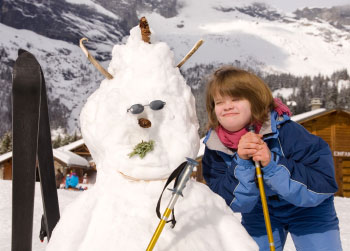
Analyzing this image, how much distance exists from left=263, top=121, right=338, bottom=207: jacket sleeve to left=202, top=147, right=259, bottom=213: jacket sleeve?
9 centimetres

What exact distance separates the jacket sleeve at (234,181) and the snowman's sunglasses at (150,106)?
1.68 ft

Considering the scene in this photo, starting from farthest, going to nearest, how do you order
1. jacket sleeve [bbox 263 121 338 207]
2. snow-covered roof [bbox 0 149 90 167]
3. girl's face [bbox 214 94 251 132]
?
snow-covered roof [bbox 0 149 90 167], girl's face [bbox 214 94 251 132], jacket sleeve [bbox 263 121 338 207]

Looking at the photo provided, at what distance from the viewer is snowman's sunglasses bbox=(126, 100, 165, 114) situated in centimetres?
178

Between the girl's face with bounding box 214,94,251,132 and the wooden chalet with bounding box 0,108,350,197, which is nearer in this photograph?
the girl's face with bounding box 214,94,251,132

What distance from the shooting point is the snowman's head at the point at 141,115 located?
71.9 inches

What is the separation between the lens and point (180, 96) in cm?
202

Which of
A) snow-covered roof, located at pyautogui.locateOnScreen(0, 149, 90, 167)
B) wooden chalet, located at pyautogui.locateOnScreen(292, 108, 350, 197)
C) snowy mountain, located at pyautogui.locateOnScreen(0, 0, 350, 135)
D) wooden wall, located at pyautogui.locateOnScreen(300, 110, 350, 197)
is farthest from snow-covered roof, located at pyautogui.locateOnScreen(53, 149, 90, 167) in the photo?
snowy mountain, located at pyautogui.locateOnScreen(0, 0, 350, 135)

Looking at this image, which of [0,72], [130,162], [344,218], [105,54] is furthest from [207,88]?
[105,54]

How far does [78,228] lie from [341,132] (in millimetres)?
18850

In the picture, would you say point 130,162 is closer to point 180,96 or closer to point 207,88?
point 180,96

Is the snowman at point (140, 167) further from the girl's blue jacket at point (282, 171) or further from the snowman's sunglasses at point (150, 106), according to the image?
the girl's blue jacket at point (282, 171)

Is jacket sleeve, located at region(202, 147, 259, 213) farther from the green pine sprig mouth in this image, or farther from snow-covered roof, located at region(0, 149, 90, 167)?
snow-covered roof, located at region(0, 149, 90, 167)

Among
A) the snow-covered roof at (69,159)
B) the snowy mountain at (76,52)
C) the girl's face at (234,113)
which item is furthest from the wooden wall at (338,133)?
the snowy mountain at (76,52)

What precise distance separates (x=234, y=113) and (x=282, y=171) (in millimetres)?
424
